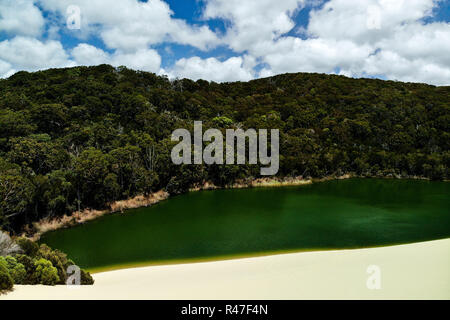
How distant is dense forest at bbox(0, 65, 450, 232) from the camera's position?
79.8 ft

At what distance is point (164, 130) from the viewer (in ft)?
134

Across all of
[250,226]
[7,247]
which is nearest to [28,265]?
[7,247]

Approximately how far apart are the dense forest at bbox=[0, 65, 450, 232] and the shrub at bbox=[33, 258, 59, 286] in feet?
30.2

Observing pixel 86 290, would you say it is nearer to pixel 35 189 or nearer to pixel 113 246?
pixel 113 246

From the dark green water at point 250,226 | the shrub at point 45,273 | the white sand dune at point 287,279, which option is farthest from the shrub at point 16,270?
the dark green water at point 250,226

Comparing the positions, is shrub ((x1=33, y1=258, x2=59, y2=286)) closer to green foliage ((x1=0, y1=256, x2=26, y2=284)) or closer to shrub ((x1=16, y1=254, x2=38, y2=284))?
shrub ((x1=16, y1=254, x2=38, y2=284))

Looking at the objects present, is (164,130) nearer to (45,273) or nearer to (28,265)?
(28,265)

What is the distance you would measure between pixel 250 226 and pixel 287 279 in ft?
36.3

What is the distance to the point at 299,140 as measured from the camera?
49.0 metres

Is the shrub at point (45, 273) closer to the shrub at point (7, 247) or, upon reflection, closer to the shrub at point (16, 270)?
the shrub at point (16, 270)

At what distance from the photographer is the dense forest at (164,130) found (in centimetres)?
2433

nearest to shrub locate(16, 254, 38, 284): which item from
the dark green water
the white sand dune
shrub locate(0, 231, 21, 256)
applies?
shrub locate(0, 231, 21, 256)

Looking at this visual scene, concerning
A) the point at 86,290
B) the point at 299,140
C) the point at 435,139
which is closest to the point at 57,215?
the point at 86,290

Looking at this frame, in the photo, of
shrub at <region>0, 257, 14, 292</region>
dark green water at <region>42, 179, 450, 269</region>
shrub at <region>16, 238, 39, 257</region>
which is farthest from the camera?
dark green water at <region>42, 179, 450, 269</region>
